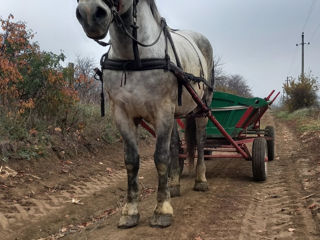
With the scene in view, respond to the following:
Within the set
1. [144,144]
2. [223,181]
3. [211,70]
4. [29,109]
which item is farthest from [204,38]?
[144,144]

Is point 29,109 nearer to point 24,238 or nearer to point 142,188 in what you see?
point 142,188

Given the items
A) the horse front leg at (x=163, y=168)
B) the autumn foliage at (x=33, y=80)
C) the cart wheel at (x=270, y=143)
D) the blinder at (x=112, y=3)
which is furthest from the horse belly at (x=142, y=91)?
the cart wheel at (x=270, y=143)

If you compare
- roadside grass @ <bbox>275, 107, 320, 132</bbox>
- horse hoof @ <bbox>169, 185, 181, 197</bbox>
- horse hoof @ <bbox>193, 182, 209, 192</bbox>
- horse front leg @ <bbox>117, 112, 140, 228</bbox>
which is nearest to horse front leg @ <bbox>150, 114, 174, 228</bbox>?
horse front leg @ <bbox>117, 112, 140, 228</bbox>

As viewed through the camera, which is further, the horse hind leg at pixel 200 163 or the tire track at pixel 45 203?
the horse hind leg at pixel 200 163

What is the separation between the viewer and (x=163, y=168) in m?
3.26

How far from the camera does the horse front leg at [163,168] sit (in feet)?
10.4

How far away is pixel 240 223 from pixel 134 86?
1.75 m

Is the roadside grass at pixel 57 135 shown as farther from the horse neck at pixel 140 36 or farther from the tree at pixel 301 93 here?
the tree at pixel 301 93

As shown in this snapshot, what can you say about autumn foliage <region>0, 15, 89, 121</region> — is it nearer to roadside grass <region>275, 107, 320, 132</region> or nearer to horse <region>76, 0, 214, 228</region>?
horse <region>76, 0, 214, 228</region>

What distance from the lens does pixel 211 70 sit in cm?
554

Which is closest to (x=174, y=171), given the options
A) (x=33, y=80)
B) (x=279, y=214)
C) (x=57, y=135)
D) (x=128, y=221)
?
(x=128, y=221)

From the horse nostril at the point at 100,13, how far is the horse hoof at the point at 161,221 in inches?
76.5

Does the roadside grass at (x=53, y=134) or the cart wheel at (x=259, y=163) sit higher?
the roadside grass at (x=53, y=134)

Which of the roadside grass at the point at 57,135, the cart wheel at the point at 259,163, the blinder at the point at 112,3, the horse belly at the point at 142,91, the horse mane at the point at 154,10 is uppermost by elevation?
the horse mane at the point at 154,10
